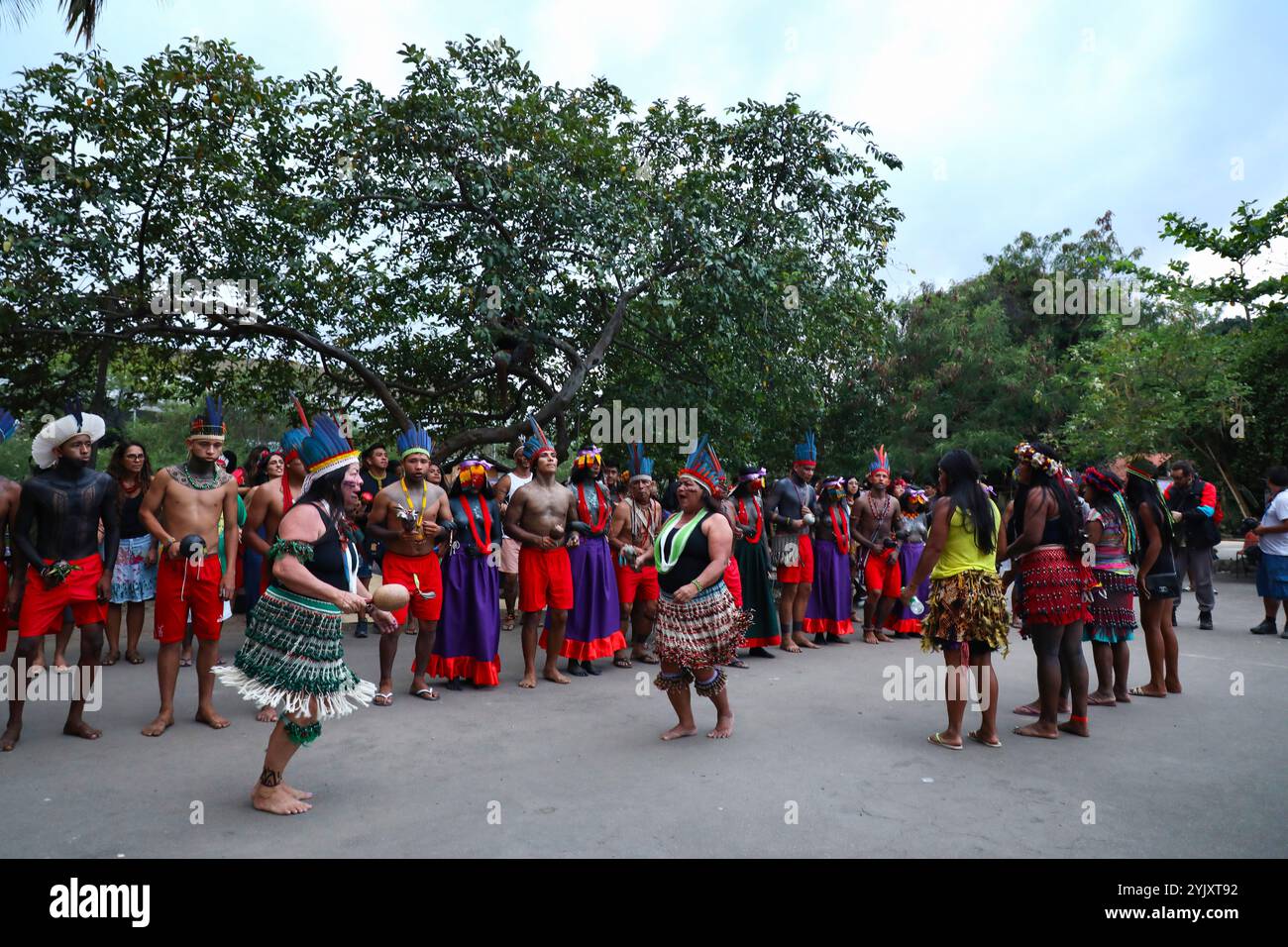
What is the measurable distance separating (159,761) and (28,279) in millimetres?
6541

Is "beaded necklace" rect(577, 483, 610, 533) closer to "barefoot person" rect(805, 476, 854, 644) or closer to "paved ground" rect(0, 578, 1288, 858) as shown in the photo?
"paved ground" rect(0, 578, 1288, 858)

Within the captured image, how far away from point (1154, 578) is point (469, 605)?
5363 millimetres

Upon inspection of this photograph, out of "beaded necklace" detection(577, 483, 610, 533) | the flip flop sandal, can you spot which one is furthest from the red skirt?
"beaded necklace" detection(577, 483, 610, 533)

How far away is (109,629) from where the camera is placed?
7.70 meters

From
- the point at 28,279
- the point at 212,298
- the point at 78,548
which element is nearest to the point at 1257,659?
the point at 78,548

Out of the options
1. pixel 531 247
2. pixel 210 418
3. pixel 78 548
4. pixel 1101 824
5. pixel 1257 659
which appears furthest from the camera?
pixel 531 247

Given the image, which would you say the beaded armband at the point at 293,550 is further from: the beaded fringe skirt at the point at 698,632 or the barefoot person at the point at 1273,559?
the barefoot person at the point at 1273,559

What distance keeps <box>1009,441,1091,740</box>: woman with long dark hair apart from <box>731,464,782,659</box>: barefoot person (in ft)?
10.9

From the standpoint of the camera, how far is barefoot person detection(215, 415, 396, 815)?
4121mm

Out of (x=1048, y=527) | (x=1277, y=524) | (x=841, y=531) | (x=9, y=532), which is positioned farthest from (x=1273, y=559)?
(x=9, y=532)

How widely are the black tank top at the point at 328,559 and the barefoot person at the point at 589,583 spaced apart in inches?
135

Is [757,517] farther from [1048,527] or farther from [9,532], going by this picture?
Result: [9,532]

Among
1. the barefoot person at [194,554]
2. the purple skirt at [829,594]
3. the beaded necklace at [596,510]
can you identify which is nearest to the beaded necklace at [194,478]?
the barefoot person at [194,554]

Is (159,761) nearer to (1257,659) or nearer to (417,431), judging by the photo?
(417,431)
